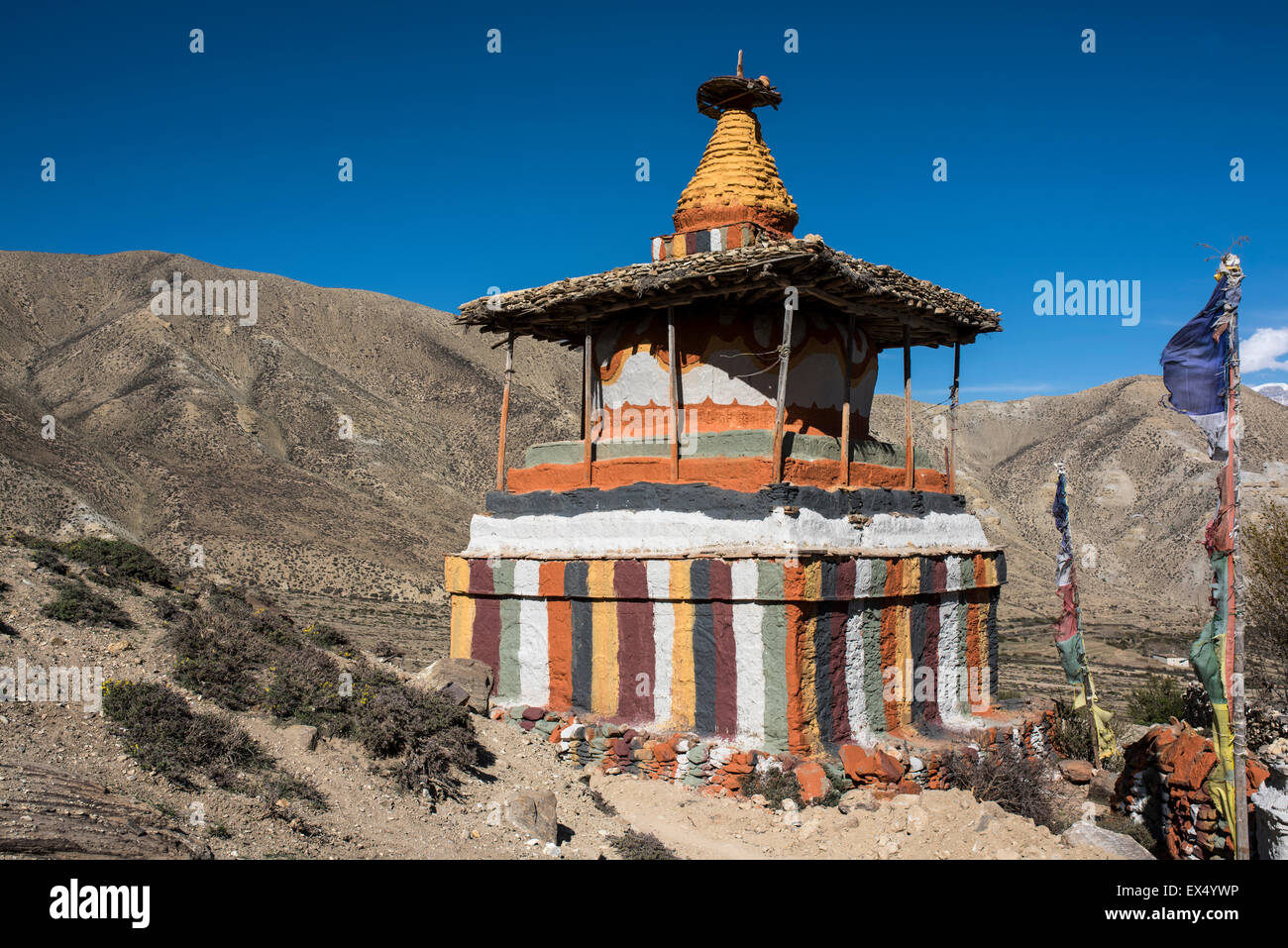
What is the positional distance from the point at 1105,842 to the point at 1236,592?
2.30 meters

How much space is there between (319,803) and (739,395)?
7177 mm

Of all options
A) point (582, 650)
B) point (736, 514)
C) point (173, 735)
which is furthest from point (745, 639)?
point (173, 735)

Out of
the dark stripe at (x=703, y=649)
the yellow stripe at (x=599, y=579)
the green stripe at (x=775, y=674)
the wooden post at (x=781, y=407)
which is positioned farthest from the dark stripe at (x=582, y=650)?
the wooden post at (x=781, y=407)

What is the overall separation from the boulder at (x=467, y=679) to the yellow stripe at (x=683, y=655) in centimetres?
264

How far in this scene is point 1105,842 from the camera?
26.0 ft

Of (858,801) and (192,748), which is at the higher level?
(192,748)

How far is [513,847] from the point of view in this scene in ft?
27.3

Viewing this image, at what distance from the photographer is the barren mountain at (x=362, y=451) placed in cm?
3738

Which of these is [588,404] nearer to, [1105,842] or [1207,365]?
[1207,365]

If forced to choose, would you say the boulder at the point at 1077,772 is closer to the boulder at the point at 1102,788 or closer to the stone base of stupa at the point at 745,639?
the boulder at the point at 1102,788

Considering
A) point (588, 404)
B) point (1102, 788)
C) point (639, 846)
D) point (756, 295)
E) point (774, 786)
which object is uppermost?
point (756, 295)

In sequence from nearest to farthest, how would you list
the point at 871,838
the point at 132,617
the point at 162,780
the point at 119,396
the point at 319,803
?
1. the point at 162,780
2. the point at 319,803
3. the point at 871,838
4. the point at 132,617
5. the point at 119,396
